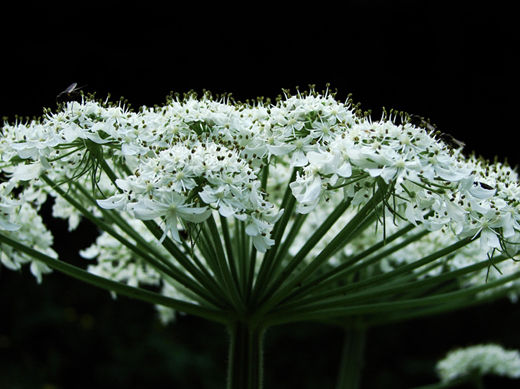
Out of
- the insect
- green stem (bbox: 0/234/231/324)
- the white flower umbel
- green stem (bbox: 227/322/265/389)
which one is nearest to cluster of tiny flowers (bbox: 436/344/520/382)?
the white flower umbel

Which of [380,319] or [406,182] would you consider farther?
[380,319]

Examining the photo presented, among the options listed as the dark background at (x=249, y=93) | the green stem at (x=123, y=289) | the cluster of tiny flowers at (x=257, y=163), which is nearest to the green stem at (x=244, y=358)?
the green stem at (x=123, y=289)

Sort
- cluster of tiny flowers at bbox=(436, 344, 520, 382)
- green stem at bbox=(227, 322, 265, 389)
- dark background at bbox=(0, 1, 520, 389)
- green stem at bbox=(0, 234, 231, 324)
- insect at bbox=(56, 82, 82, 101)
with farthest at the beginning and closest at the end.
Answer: dark background at bbox=(0, 1, 520, 389) < cluster of tiny flowers at bbox=(436, 344, 520, 382) < insect at bbox=(56, 82, 82, 101) < green stem at bbox=(227, 322, 265, 389) < green stem at bbox=(0, 234, 231, 324)

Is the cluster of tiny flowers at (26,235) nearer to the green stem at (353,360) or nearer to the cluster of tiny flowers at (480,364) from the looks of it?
the green stem at (353,360)

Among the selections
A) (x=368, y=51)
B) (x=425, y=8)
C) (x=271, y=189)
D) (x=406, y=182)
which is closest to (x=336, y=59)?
(x=368, y=51)

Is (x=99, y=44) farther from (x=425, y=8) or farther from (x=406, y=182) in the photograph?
(x=406, y=182)

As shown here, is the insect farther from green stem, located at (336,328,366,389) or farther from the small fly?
green stem, located at (336,328,366,389)
